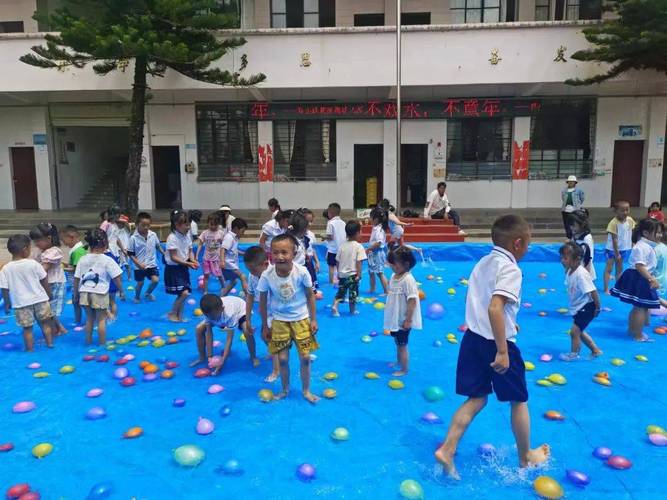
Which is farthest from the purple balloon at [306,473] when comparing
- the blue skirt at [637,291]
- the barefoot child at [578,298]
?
the blue skirt at [637,291]

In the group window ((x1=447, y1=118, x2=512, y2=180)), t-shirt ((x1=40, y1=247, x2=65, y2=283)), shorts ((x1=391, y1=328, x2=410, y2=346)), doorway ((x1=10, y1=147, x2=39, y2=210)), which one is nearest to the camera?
shorts ((x1=391, y1=328, x2=410, y2=346))

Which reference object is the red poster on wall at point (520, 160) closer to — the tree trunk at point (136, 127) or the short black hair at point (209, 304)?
the tree trunk at point (136, 127)

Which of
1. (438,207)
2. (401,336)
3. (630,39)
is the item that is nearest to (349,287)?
(401,336)

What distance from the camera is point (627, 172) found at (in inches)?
661

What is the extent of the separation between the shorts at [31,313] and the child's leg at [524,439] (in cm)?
464

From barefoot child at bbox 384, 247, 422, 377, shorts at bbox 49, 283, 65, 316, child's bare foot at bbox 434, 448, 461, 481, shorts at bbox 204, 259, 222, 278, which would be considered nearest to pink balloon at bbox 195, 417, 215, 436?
child's bare foot at bbox 434, 448, 461, 481

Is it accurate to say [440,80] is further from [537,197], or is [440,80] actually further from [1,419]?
[1,419]

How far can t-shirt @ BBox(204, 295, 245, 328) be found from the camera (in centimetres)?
451

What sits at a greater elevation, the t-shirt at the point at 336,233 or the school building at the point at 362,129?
the school building at the point at 362,129

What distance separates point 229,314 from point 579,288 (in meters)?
3.17

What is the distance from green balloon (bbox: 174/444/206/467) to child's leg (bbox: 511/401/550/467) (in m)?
1.89

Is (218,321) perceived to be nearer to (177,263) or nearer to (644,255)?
(177,263)

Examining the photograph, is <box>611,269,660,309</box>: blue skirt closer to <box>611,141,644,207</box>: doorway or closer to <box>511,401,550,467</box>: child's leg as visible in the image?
<box>511,401,550,467</box>: child's leg

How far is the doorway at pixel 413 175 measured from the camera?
1739 centimetres
